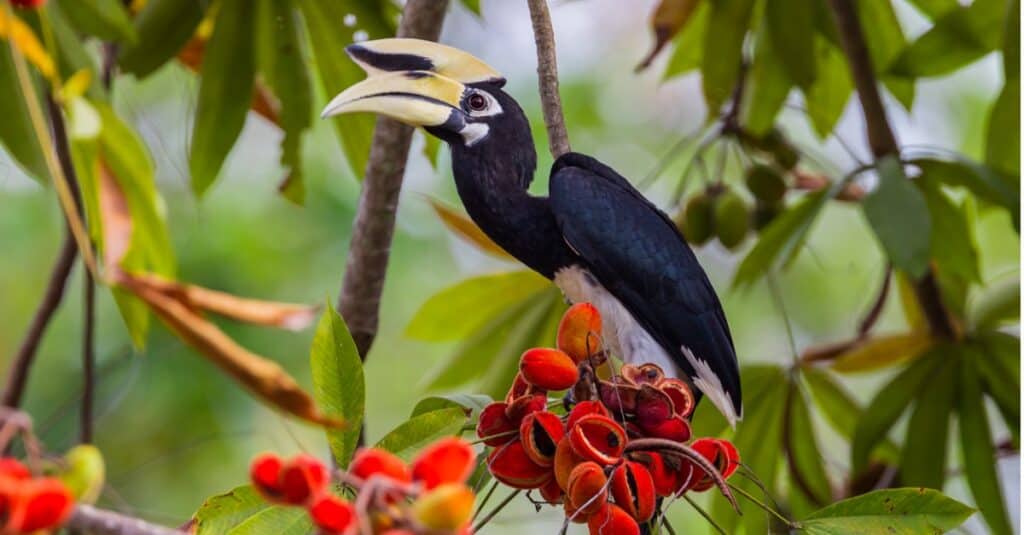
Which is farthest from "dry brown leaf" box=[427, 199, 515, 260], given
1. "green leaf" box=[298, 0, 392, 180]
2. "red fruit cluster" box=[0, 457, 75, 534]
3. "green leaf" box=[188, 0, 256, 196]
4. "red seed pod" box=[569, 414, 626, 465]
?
"red fruit cluster" box=[0, 457, 75, 534]

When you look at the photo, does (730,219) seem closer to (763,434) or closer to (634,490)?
(763,434)

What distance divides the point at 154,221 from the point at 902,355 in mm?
1374

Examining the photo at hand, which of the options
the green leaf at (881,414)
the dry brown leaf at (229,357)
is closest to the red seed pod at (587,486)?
the dry brown leaf at (229,357)

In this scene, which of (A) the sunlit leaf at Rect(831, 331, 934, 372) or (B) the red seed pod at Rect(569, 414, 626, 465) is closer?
(B) the red seed pod at Rect(569, 414, 626, 465)

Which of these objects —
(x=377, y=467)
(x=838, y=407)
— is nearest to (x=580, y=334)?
(x=377, y=467)

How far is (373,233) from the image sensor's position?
1.45 meters

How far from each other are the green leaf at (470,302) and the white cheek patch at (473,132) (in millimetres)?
697

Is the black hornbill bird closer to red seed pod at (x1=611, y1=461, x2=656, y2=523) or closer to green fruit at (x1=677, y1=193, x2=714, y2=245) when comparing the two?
red seed pod at (x1=611, y1=461, x2=656, y2=523)

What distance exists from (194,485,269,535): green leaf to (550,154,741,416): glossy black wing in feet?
1.41

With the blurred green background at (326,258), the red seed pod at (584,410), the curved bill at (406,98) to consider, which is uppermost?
the curved bill at (406,98)

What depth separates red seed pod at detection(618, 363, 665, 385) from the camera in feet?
3.23

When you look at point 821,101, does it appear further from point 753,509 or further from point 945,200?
point 753,509

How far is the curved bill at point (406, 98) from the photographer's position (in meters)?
1.06

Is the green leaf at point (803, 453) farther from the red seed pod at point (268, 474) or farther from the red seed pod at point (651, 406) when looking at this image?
the red seed pod at point (268, 474)
